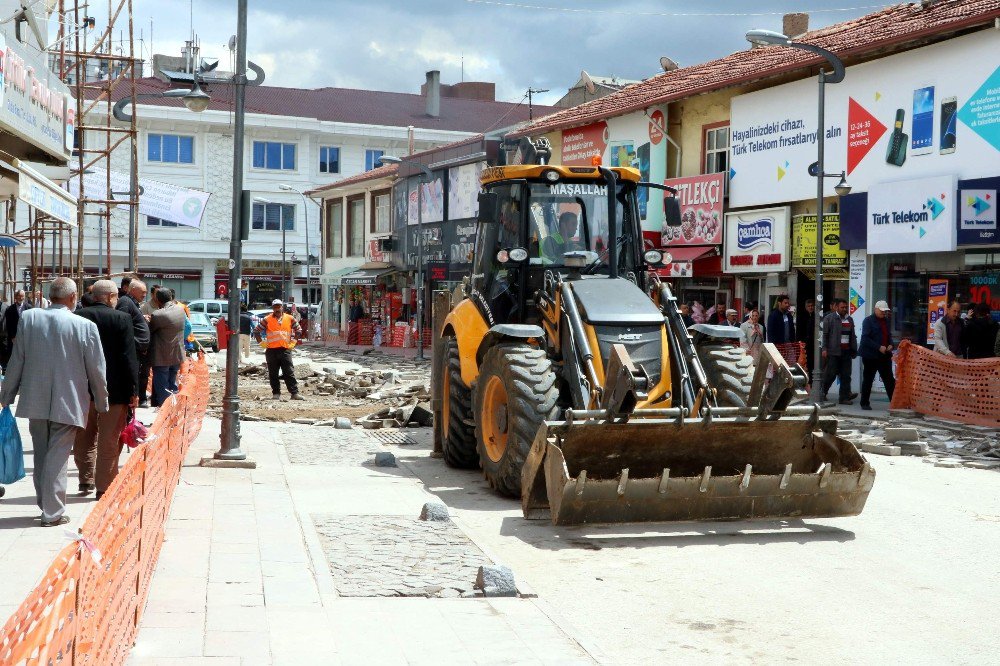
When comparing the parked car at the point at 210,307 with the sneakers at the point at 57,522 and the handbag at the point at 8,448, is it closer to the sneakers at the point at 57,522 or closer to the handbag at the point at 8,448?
the handbag at the point at 8,448

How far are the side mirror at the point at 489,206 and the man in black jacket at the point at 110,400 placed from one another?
135 inches

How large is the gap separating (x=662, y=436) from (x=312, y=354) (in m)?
32.0

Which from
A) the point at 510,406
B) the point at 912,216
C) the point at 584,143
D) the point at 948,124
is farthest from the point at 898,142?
the point at 510,406

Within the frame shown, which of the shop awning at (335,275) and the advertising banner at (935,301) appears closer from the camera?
the advertising banner at (935,301)

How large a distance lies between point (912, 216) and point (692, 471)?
12731 mm

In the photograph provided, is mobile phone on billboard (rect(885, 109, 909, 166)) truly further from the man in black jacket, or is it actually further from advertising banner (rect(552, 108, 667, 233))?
the man in black jacket

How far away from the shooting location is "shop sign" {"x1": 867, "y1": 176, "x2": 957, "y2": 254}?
63.8ft

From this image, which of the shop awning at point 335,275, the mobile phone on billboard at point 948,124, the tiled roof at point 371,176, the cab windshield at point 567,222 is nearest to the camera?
the cab windshield at point 567,222

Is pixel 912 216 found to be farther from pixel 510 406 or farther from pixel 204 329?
pixel 204 329

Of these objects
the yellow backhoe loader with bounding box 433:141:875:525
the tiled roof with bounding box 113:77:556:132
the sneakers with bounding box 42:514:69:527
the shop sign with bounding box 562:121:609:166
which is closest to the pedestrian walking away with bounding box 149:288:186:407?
the yellow backhoe loader with bounding box 433:141:875:525

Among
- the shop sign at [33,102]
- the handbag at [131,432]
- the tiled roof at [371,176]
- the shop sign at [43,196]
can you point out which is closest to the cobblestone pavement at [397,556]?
the handbag at [131,432]

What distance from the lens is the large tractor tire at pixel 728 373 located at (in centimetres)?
1021

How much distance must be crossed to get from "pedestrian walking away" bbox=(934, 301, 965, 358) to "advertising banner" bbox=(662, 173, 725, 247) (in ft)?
26.2

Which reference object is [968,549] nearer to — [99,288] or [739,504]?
[739,504]
